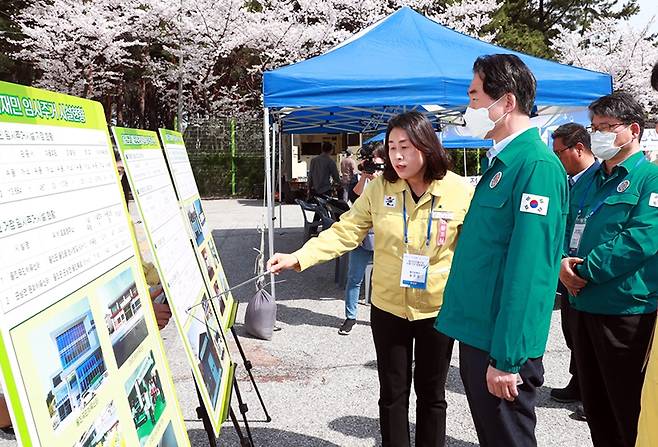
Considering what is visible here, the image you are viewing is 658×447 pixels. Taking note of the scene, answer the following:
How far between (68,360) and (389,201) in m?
1.81

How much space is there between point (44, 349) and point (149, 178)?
1.08 meters

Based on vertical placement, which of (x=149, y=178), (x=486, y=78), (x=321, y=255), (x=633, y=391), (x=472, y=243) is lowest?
(x=633, y=391)

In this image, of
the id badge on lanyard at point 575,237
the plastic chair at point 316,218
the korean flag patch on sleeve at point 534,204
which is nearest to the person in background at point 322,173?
the plastic chair at point 316,218

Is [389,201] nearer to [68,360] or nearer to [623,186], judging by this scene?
[623,186]

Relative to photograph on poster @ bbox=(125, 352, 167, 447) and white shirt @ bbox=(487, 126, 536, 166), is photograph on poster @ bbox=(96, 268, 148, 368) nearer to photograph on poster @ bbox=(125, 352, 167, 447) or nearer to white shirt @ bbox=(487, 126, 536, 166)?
photograph on poster @ bbox=(125, 352, 167, 447)

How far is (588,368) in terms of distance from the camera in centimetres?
273

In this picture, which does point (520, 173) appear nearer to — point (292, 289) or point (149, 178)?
point (149, 178)

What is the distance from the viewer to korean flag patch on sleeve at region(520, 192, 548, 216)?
1.77 metres

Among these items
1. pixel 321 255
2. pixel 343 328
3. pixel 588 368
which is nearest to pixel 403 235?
pixel 321 255

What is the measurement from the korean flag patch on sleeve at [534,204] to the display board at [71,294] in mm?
1176

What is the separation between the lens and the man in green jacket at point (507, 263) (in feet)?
5.81

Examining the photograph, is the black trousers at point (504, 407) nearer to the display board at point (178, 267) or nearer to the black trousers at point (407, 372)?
the black trousers at point (407, 372)

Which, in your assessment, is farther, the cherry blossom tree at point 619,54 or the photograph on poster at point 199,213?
the cherry blossom tree at point 619,54

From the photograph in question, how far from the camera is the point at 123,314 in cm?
145
